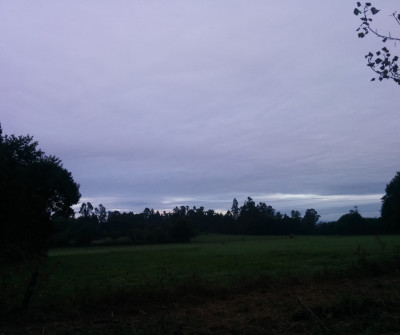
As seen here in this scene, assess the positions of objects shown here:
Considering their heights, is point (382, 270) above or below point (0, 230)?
below

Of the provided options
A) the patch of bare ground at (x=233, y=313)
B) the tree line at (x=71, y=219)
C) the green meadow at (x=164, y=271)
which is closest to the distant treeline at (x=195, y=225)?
the tree line at (x=71, y=219)

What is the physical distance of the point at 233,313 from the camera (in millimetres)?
8727

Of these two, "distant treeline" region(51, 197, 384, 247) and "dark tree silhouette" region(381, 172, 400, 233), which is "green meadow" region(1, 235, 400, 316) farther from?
"dark tree silhouette" region(381, 172, 400, 233)

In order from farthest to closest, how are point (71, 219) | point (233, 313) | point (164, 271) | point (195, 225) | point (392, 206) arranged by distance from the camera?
point (195, 225)
point (71, 219)
point (392, 206)
point (164, 271)
point (233, 313)

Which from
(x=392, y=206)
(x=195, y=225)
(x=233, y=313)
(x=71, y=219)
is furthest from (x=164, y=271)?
(x=195, y=225)

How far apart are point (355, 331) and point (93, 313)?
535cm

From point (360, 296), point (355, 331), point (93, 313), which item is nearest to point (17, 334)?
point (93, 313)

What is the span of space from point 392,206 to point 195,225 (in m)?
65.4

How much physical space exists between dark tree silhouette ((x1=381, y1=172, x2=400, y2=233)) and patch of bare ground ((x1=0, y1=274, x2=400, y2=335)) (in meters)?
65.0

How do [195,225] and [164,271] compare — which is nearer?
[164,271]

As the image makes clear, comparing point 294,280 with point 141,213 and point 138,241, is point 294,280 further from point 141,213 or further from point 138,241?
point 141,213

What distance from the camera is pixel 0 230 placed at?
1342cm

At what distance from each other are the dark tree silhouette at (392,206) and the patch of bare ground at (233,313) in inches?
2558

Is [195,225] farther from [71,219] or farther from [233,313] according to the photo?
[233,313]
